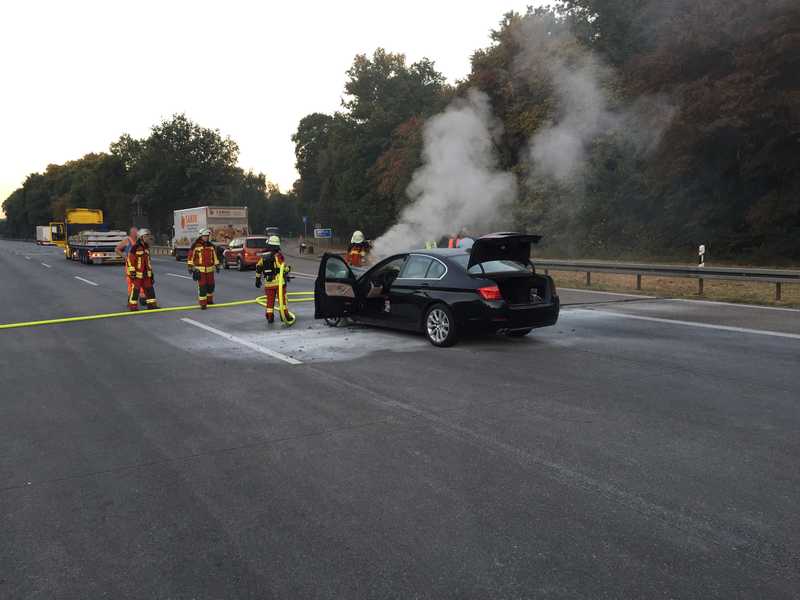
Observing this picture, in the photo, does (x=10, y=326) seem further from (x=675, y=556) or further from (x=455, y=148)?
(x=455, y=148)

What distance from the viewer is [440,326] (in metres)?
9.29

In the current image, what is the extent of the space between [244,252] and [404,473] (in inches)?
937

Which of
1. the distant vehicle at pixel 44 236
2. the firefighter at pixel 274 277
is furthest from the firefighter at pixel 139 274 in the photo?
the distant vehicle at pixel 44 236

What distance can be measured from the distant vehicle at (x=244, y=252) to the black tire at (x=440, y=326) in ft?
60.0

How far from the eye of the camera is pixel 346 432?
5.38 meters

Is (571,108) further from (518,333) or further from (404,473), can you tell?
(404,473)

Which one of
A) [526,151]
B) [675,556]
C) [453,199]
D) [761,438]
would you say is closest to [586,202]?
[526,151]

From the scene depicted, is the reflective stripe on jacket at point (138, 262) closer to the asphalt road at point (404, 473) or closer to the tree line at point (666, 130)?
the asphalt road at point (404, 473)

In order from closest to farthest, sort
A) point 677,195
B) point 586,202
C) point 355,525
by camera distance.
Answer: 1. point 355,525
2. point 677,195
3. point 586,202

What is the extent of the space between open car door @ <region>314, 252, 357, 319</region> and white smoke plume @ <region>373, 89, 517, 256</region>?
7797 mm

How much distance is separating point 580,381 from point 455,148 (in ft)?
74.7


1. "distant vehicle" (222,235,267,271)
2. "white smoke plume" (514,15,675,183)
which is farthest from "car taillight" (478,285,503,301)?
"white smoke plume" (514,15,675,183)

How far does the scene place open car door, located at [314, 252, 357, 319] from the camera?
10.7 m

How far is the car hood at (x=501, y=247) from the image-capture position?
900cm
